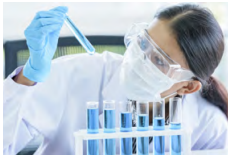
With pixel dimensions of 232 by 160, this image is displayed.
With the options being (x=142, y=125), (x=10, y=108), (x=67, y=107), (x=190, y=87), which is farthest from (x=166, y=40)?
(x=10, y=108)

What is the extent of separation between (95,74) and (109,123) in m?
0.47

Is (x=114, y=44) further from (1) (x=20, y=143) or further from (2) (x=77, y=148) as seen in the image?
(2) (x=77, y=148)

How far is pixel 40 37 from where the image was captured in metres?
1.20

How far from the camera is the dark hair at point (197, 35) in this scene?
128 centimetres

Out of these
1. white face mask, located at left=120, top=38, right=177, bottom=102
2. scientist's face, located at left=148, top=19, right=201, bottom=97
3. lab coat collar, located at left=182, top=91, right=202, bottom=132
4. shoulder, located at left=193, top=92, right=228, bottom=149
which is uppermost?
scientist's face, located at left=148, top=19, right=201, bottom=97

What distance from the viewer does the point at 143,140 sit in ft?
3.52

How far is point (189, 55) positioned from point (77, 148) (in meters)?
0.55

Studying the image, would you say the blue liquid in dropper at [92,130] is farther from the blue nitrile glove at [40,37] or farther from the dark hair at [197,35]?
the dark hair at [197,35]

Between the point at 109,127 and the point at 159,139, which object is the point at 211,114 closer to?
the point at 159,139

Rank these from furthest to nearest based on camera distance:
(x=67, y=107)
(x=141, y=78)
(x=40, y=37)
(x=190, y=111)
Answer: (x=190, y=111) < (x=67, y=107) < (x=141, y=78) < (x=40, y=37)

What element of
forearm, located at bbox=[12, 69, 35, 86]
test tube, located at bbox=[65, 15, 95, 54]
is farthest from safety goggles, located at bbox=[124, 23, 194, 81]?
forearm, located at bbox=[12, 69, 35, 86]

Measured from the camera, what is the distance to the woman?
124 cm

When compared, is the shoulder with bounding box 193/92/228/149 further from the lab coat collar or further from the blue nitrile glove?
the blue nitrile glove

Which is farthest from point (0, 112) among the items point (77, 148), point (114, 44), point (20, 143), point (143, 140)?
point (114, 44)
